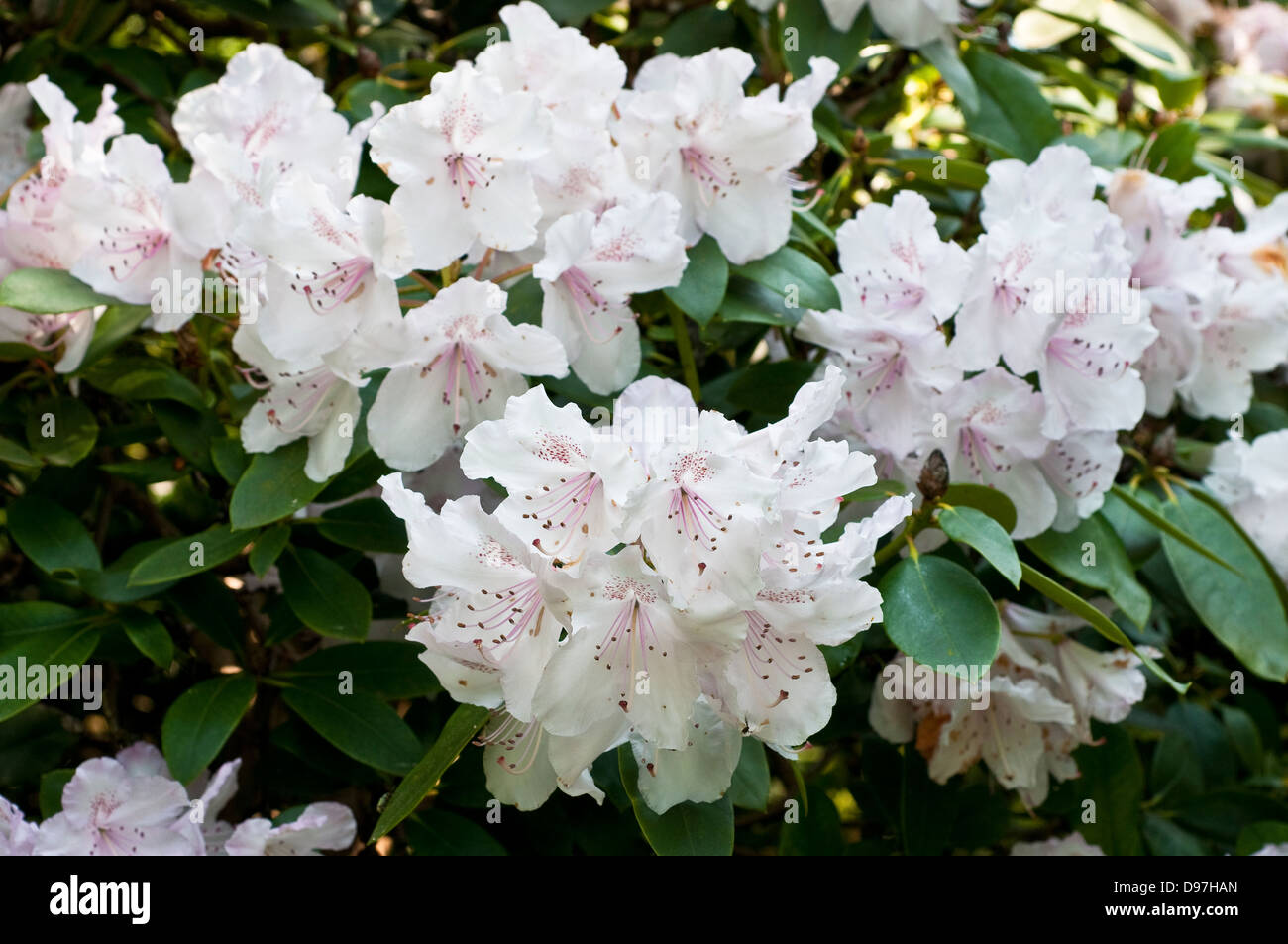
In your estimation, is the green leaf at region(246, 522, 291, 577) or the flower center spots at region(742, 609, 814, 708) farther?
the green leaf at region(246, 522, 291, 577)

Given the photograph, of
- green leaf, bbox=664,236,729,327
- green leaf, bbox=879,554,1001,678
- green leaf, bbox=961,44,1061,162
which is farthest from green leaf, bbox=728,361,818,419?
green leaf, bbox=961,44,1061,162

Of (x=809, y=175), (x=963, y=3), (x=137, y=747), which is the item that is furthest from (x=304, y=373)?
(x=963, y=3)

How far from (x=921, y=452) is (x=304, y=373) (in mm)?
612

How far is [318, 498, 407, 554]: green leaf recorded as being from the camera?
1240 mm

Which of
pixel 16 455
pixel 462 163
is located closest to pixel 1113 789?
pixel 462 163

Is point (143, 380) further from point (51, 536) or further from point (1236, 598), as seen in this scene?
point (1236, 598)

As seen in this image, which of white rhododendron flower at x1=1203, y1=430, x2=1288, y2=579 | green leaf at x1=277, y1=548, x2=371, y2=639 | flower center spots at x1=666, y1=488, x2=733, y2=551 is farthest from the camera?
white rhododendron flower at x1=1203, y1=430, x2=1288, y2=579

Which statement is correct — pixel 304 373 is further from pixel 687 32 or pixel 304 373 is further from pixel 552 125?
pixel 687 32

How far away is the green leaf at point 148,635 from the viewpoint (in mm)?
1214

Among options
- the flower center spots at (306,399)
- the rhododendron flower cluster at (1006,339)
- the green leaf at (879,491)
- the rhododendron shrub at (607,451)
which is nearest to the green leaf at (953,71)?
the rhododendron shrub at (607,451)

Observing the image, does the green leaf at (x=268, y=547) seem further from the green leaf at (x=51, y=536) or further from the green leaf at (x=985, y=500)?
the green leaf at (x=985, y=500)

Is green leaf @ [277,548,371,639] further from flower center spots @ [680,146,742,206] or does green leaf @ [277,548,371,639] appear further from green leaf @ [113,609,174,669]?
flower center spots @ [680,146,742,206]
